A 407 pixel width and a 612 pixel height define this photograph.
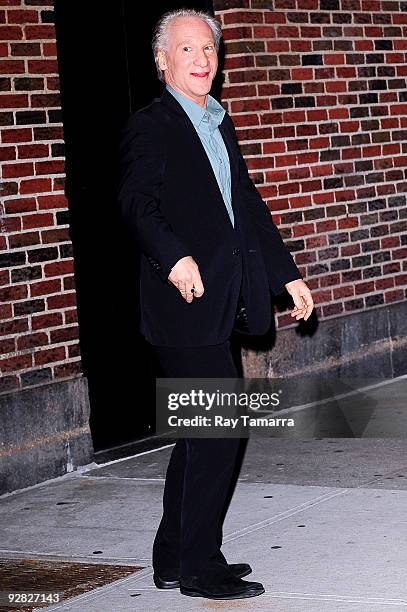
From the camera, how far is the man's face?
5289 millimetres

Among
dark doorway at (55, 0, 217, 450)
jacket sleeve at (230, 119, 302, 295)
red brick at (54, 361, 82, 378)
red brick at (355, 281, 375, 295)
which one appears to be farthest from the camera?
red brick at (355, 281, 375, 295)

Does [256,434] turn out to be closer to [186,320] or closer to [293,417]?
[293,417]

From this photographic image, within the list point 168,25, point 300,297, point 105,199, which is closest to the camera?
point 168,25

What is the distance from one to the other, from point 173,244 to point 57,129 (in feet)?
9.32

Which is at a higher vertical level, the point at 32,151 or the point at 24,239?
the point at 32,151

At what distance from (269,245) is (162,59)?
0.84 m

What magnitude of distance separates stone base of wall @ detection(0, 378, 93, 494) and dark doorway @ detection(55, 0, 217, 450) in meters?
0.36

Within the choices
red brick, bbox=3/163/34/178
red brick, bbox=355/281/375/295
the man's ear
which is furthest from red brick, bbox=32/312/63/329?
red brick, bbox=355/281/375/295

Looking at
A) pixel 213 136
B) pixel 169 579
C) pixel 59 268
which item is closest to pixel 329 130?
pixel 59 268

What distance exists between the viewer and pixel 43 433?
763 cm

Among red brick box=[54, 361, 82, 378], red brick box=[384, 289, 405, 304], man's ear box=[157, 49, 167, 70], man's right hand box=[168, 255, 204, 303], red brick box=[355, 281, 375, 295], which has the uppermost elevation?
man's ear box=[157, 49, 167, 70]

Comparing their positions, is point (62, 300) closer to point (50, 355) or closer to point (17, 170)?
point (50, 355)

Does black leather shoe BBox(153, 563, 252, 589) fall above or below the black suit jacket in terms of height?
below

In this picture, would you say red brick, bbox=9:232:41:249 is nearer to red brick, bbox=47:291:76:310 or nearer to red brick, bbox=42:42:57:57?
red brick, bbox=47:291:76:310
